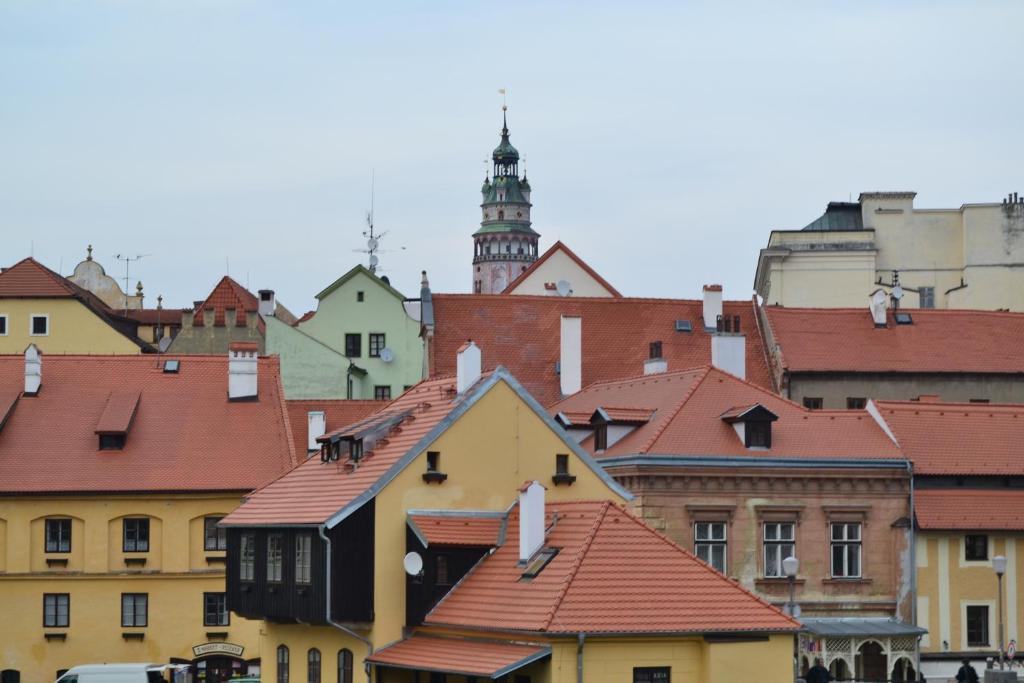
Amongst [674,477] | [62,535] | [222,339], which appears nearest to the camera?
[674,477]

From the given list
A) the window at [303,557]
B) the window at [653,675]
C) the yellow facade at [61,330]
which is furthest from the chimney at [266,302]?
the window at [653,675]

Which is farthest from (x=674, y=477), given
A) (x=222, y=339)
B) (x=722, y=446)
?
(x=222, y=339)

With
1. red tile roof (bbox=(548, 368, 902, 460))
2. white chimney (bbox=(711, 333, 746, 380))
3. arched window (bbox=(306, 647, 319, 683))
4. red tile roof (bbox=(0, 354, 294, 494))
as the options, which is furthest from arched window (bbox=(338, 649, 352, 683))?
white chimney (bbox=(711, 333, 746, 380))

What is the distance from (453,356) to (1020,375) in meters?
21.8

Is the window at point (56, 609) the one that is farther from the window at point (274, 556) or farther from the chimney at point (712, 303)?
the chimney at point (712, 303)

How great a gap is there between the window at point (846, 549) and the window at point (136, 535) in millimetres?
22976

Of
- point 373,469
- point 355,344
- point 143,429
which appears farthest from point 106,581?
point 355,344

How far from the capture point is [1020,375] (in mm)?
86250

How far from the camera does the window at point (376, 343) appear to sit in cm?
9894

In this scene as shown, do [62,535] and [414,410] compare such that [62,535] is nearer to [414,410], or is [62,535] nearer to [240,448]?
[240,448]

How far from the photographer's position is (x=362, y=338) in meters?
99.1

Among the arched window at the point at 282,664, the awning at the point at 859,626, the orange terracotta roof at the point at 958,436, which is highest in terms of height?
the orange terracotta roof at the point at 958,436

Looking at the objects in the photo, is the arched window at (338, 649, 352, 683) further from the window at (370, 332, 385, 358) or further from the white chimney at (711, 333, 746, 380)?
the window at (370, 332, 385, 358)

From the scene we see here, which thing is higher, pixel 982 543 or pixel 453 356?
pixel 453 356
